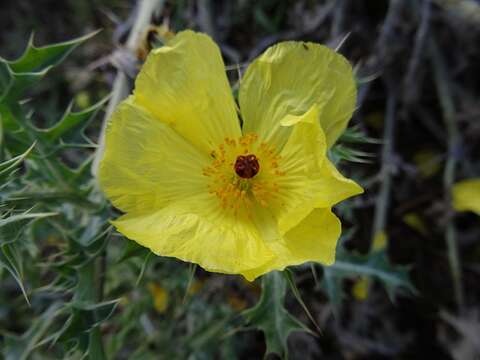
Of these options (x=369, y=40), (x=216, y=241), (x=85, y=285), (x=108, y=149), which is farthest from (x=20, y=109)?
(x=369, y=40)

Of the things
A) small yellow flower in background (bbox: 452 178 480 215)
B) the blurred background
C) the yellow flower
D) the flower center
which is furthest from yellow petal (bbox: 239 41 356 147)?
small yellow flower in background (bbox: 452 178 480 215)

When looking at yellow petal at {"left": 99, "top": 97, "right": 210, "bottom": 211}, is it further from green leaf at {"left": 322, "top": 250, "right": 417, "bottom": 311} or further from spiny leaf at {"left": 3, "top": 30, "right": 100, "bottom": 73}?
green leaf at {"left": 322, "top": 250, "right": 417, "bottom": 311}

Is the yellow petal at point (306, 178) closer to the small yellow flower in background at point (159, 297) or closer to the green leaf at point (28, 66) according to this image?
the green leaf at point (28, 66)

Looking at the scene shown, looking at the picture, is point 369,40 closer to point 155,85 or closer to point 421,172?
point 421,172

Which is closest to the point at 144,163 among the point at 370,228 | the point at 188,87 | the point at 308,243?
the point at 188,87

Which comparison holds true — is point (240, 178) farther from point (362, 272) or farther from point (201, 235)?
point (362, 272)

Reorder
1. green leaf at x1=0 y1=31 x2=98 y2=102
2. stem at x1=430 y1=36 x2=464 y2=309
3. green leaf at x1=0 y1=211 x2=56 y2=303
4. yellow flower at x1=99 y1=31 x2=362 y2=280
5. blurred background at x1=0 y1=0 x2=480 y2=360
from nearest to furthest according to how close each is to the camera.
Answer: green leaf at x1=0 y1=211 x2=56 y2=303, yellow flower at x1=99 y1=31 x2=362 y2=280, green leaf at x1=0 y1=31 x2=98 y2=102, blurred background at x1=0 y1=0 x2=480 y2=360, stem at x1=430 y1=36 x2=464 y2=309

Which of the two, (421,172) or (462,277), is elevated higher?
(421,172)
